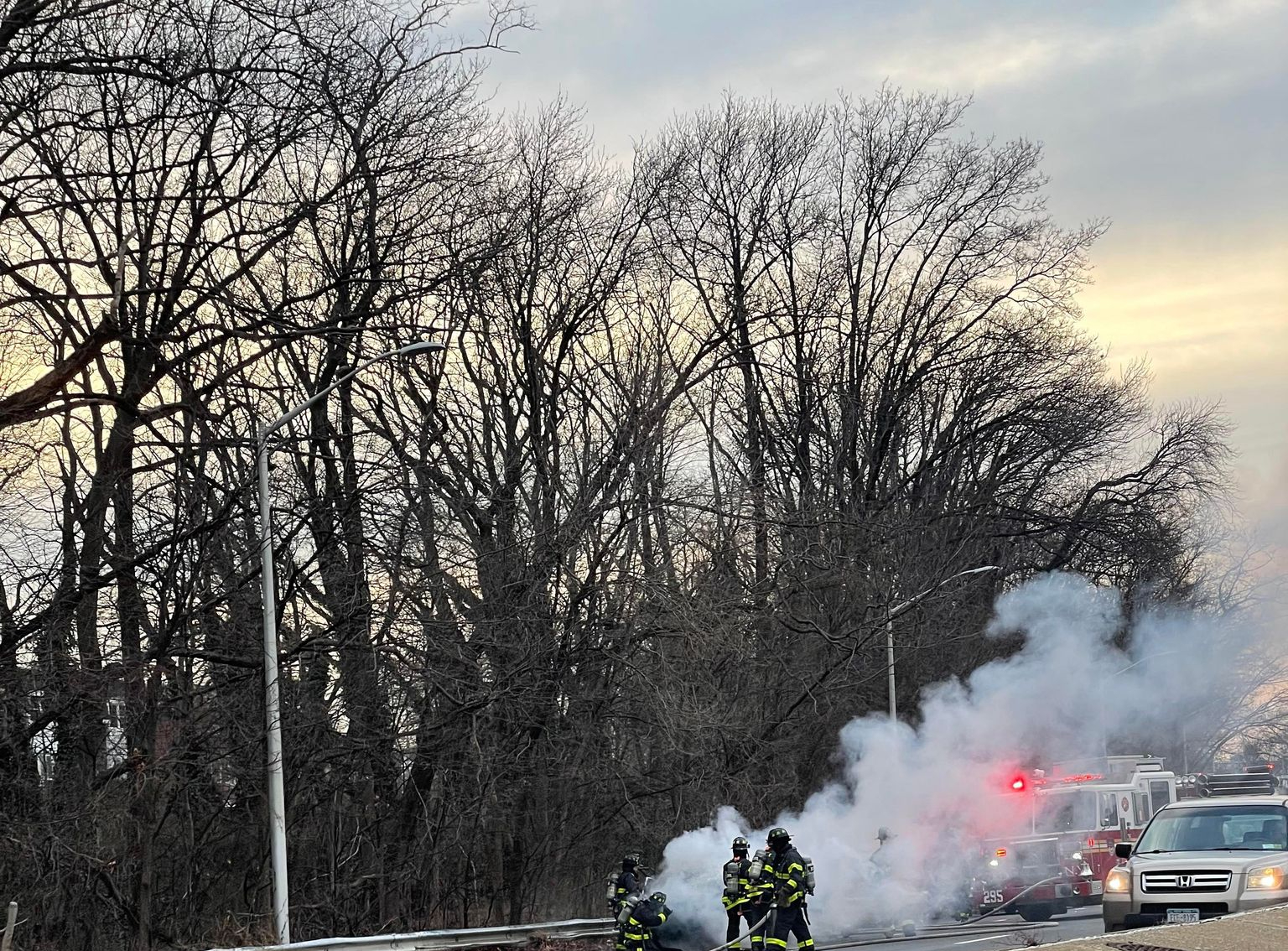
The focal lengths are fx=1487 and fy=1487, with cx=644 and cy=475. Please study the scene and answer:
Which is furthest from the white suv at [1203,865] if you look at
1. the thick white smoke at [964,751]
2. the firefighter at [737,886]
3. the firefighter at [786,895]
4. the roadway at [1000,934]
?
the thick white smoke at [964,751]

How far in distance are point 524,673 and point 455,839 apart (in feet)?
11.1

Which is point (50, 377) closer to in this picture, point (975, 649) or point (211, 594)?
point (211, 594)

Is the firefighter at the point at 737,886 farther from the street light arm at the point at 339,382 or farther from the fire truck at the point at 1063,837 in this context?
the fire truck at the point at 1063,837

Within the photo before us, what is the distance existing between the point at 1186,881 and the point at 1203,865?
0.94 ft

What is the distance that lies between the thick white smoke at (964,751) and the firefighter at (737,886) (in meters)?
3.03

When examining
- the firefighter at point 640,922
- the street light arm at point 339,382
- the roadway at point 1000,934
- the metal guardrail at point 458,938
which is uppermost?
the street light arm at point 339,382

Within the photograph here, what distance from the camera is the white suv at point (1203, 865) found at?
16016 mm

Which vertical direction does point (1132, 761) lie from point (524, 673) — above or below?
below

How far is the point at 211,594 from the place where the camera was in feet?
76.3

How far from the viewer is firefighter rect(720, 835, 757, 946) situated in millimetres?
17453

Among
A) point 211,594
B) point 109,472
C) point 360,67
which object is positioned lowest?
point 211,594

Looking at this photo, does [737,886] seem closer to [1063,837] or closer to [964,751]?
[1063,837]

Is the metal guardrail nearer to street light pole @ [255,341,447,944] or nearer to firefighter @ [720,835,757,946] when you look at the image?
street light pole @ [255,341,447,944]

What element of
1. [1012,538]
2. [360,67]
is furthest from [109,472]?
[1012,538]
